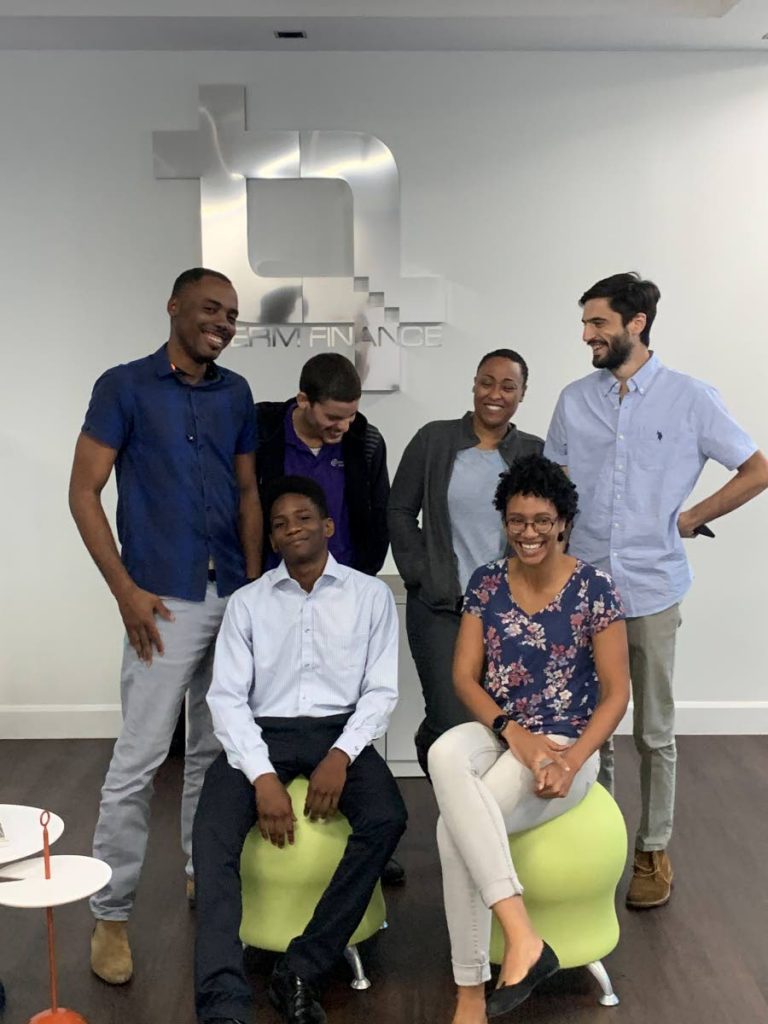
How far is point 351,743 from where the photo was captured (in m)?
2.68

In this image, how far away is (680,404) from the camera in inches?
119

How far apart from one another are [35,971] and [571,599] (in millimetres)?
1557

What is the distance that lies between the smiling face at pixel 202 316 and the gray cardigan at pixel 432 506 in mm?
699

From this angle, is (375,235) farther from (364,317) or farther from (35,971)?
(35,971)

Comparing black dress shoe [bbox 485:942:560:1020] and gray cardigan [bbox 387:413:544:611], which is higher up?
gray cardigan [bbox 387:413:544:611]

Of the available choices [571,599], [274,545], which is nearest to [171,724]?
[274,545]

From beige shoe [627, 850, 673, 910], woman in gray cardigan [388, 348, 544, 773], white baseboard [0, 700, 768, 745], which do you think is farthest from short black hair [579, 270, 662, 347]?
white baseboard [0, 700, 768, 745]

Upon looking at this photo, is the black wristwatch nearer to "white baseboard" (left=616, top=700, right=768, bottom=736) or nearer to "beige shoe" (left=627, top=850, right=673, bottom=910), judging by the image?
"beige shoe" (left=627, top=850, right=673, bottom=910)

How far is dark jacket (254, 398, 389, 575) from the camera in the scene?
9.73ft

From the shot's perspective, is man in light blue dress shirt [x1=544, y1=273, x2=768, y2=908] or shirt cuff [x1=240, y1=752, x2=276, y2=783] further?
man in light blue dress shirt [x1=544, y1=273, x2=768, y2=908]

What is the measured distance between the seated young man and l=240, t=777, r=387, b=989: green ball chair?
0.03 metres

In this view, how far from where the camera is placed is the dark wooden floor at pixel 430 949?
2.57 m

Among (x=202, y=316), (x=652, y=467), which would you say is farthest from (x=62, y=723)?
(x=652, y=467)

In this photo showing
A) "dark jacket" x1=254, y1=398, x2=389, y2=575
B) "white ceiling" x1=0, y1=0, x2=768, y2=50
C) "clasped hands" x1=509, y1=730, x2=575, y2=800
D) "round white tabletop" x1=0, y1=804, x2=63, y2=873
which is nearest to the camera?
"round white tabletop" x1=0, y1=804, x2=63, y2=873
